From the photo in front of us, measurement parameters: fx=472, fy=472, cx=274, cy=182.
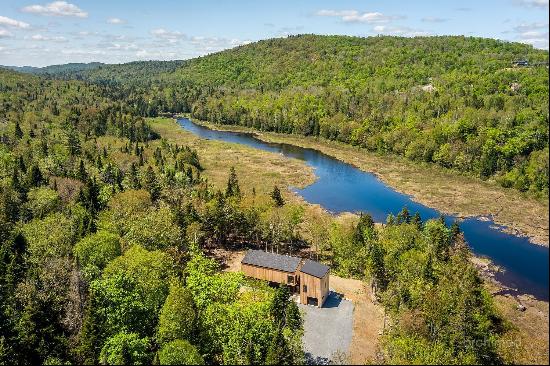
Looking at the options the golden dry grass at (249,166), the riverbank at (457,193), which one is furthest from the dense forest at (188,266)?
the golden dry grass at (249,166)

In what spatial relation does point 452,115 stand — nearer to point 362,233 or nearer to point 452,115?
point 452,115

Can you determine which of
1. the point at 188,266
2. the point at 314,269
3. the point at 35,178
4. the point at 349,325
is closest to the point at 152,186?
the point at 35,178

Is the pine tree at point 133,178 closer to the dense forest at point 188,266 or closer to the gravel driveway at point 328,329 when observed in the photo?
the dense forest at point 188,266

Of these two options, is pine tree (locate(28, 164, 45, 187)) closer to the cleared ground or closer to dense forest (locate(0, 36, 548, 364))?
dense forest (locate(0, 36, 548, 364))

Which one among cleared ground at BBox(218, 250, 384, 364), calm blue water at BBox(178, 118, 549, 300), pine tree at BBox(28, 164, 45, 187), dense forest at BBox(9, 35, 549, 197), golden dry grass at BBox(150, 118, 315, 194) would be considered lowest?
cleared ground at BBox(218, 250, 384, 364)

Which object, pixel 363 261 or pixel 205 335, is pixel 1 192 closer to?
pixel 205 335

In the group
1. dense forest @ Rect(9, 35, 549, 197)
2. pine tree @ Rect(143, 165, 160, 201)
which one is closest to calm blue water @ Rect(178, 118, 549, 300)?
dense forest @ Rect(9, 35, 549, 197)
